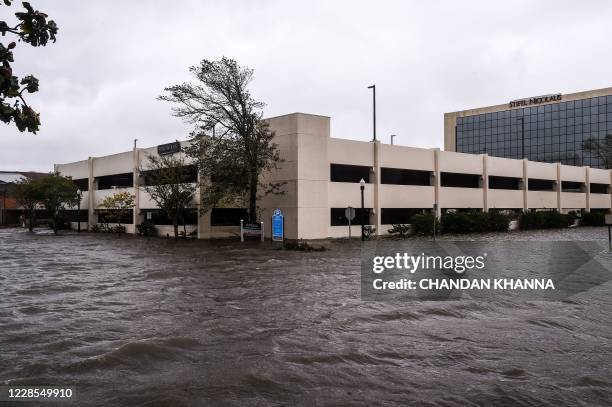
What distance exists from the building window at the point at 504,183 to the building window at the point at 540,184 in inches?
105

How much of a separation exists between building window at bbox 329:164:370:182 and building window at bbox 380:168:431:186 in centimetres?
159

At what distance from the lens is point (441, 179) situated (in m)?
43.8

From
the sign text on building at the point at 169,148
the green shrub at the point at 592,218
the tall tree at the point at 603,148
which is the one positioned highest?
the tall tree at the point at 603,148

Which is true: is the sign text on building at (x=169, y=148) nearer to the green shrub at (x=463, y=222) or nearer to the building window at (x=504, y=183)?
the green shrub at (x=463, y=222)

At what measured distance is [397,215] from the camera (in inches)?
1566

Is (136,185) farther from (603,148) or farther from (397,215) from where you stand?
(603,148)

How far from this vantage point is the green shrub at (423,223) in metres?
39.0

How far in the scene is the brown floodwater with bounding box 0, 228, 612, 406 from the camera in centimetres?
655

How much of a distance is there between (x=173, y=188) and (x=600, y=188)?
54048 mm

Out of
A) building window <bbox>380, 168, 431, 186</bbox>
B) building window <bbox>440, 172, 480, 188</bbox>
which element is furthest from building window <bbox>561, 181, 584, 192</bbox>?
building window <bbox>380, 168, 431, 186</bbox>

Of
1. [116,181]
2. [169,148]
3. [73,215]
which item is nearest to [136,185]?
[116,181]

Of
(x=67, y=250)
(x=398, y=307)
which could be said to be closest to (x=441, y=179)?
(x=67, y=250)

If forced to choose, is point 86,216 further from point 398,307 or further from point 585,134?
point 585,134

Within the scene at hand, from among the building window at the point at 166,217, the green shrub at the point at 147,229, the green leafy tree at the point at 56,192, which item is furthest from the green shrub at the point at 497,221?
the green leafy tree at the point at 56,192
